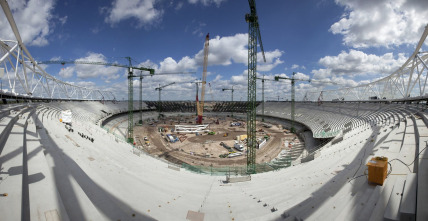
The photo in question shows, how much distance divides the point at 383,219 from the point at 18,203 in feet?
27.4

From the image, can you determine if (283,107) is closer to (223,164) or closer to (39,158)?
(223,164)

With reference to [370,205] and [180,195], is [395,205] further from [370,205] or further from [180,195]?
[180,195]

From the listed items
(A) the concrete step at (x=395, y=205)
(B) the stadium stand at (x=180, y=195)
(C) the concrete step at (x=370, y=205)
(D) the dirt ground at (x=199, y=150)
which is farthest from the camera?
(D) the dirt ground at (x=199, y=150)

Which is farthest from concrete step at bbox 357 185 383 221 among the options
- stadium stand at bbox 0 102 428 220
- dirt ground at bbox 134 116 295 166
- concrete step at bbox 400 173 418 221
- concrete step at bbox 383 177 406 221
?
dirt ground at bbox 134 116 295 166

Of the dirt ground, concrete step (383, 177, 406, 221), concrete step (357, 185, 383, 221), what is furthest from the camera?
the dirt ground

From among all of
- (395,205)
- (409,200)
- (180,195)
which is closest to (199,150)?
(180,195)

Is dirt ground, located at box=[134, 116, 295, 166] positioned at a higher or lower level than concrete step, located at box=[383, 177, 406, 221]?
lower

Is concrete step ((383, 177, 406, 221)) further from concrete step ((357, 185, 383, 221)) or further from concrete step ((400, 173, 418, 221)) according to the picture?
concrete step ((357, 185, 383, 221))

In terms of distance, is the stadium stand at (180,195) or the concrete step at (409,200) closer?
the concrete step at (409,200)

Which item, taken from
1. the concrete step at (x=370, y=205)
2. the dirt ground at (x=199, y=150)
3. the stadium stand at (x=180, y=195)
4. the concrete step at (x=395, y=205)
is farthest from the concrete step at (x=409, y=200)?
the dirt ground at (x=199, y=150)

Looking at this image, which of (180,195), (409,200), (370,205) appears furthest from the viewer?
(180,195)

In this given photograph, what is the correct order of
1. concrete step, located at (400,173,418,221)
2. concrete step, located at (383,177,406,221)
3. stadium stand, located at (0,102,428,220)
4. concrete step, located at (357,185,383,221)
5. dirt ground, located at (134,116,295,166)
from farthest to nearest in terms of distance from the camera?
dirt ground, located at (134,116,295,166) < concrete step, located at (357,185,383,221) < stadium stand, located at (0,102,428,220) < concrete step, located at (383,177,406,221) < concrete step, located at (400,173,418,221)

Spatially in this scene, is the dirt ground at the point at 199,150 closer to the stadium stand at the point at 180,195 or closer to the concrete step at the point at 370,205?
the stadium stand at the point at 180,195

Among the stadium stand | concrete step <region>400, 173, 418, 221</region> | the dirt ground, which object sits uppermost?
concrete step <region>400, 173, 418, 221</region>
